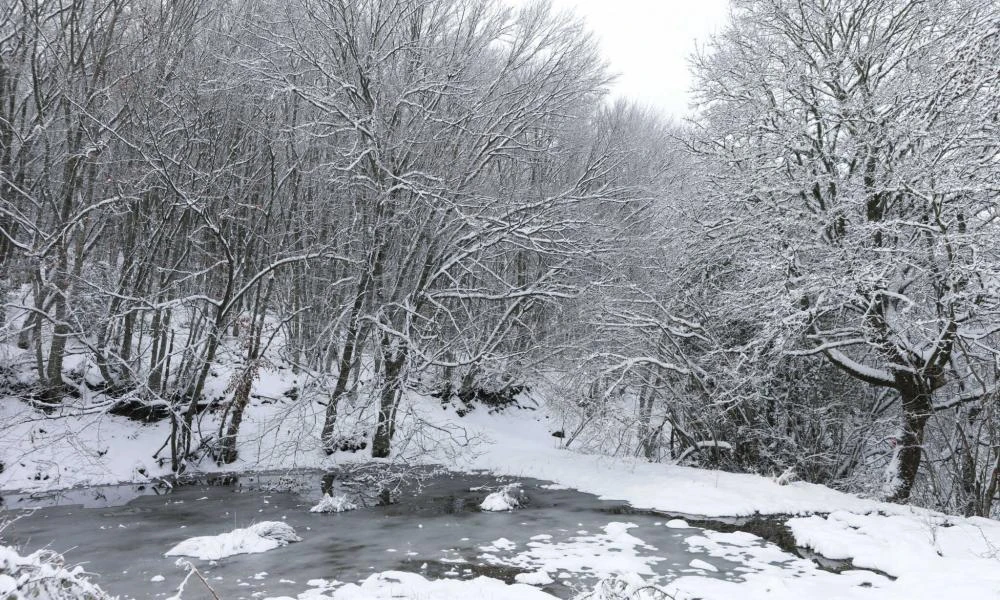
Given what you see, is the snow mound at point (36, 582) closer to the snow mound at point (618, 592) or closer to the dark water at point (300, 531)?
the dark water at point (300, 531)

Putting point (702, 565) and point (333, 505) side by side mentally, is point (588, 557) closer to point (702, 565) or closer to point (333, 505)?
point (702, 565)

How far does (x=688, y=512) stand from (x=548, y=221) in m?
8.12

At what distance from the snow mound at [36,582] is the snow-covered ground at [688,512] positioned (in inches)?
101

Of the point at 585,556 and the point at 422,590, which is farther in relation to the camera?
the point at 585,556

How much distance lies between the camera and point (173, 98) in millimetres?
14883

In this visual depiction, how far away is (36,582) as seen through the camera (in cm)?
418

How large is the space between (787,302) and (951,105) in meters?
4.17

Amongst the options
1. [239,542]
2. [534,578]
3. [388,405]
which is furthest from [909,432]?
[388,405]

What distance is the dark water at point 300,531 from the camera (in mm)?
7363

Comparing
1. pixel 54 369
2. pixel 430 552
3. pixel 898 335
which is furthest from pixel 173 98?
pixel 898 335

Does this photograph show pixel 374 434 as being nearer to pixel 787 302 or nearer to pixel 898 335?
pixel 787 302

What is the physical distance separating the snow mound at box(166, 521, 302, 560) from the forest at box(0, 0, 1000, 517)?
502 centimetres

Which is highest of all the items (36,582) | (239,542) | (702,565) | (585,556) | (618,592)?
(36,582)

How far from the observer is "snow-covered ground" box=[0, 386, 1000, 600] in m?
6.64
